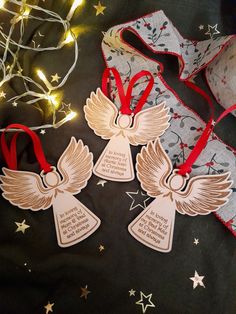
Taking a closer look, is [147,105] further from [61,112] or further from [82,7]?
[82,7]

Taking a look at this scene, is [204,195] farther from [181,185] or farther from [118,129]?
[118,129]

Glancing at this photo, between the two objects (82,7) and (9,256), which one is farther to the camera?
(82,7)

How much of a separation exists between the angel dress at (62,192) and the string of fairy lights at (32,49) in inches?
3.9

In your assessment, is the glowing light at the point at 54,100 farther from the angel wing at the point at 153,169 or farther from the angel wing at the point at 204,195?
the angel wing at the point at 204,195

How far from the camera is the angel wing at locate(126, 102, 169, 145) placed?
775 millimetres

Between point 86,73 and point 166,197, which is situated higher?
point 86,73

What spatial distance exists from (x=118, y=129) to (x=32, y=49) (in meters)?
0.26

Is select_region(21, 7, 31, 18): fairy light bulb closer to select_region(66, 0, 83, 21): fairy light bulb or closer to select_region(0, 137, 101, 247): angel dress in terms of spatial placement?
select_region(66, 0, 83, 21): fairy light bulb

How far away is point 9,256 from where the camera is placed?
700 millimetres

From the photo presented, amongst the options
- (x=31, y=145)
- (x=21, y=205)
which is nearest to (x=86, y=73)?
(x=31, y=145)

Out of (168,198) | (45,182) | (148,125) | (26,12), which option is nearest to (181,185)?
(168,198)

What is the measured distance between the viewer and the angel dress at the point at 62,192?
27.9 inches

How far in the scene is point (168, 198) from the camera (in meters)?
0.72

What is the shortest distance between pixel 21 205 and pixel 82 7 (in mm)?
473
